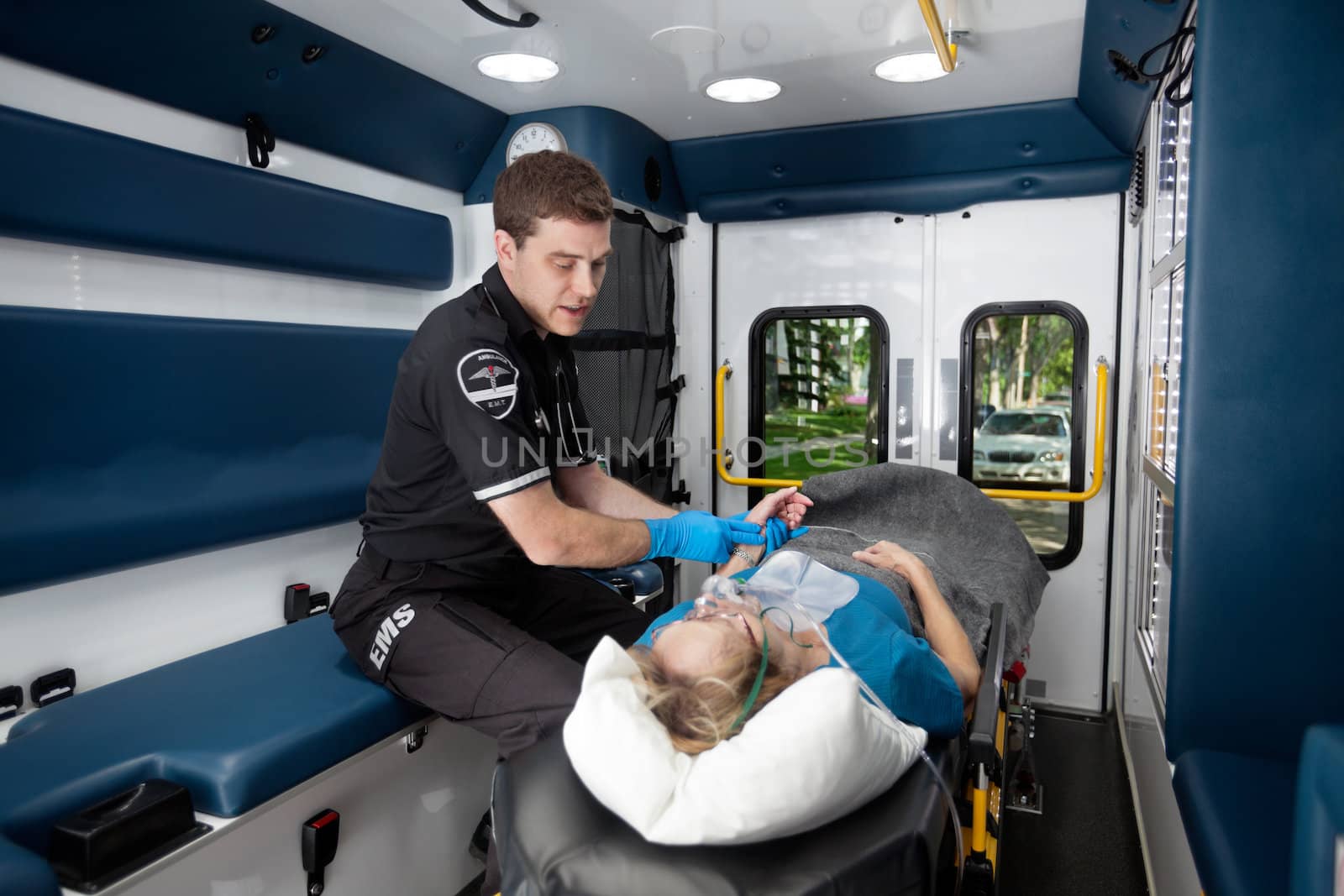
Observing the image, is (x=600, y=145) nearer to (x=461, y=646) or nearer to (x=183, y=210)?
(x=183, y=210)

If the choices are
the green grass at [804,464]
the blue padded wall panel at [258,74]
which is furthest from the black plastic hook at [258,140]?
the green grass at [804,464]

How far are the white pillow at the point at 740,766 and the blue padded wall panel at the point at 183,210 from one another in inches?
80.4

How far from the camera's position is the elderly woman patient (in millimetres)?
1291

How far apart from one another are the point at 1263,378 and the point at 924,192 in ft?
8.55

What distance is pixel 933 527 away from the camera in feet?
10.4

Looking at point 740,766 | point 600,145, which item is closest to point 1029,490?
point 600,145

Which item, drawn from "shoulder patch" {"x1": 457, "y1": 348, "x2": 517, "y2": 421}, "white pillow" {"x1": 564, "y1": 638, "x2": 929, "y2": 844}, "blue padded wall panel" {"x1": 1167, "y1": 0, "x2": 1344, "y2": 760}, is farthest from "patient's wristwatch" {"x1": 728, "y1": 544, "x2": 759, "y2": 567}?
"white pillow" {"x1": 564, "y1": 638, "x2": 929, "y2": 844}

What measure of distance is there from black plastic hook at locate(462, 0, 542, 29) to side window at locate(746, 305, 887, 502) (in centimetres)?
216

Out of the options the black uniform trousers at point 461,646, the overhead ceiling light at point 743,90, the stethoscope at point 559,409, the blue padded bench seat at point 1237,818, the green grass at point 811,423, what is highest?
the overhead ceiling light at point 743,90

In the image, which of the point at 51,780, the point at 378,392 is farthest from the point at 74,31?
the point at 51,780

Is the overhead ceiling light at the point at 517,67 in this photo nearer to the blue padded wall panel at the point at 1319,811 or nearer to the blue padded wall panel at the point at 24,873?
the blue padded wall panel at the point at 24,873

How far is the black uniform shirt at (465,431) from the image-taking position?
204cm

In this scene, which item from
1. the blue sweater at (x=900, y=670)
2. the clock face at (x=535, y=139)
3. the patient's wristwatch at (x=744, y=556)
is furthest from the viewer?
the clock face at (x=535, y=139)

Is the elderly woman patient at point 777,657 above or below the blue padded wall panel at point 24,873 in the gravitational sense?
above
